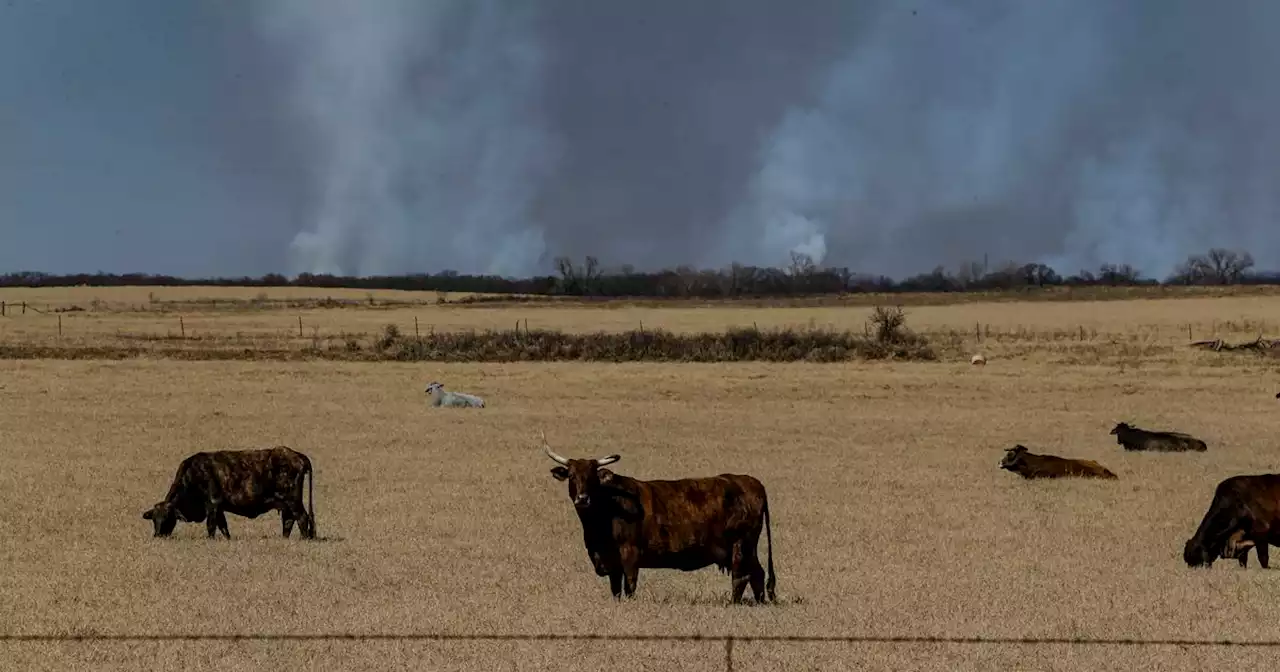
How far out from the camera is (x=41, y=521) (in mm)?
16328

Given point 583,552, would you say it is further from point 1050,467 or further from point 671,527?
point 1050,467

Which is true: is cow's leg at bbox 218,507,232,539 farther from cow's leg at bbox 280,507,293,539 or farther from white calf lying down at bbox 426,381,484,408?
white calf lying down at bbox 426,381,484,408

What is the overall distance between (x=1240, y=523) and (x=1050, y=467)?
7.65 m

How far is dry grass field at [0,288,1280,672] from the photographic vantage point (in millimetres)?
10297

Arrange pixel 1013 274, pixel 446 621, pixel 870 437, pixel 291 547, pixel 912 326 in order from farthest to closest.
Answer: pixel 1013 274
pixel 912 326
pixel 870 437
pixel 291 547
pixel 446 621

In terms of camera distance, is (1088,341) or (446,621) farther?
(1088,341)

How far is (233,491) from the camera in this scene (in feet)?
49.6

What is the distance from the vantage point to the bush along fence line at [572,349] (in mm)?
49938

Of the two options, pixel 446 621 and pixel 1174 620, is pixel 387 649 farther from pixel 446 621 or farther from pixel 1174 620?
pixel 1174 620

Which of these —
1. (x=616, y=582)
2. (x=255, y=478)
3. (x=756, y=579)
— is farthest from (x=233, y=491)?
(x=756, y=579)

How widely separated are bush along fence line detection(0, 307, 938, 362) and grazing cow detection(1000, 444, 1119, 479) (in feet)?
90.7

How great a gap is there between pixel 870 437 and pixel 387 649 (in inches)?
699

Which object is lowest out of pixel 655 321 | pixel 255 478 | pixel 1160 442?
pixel 1160 442

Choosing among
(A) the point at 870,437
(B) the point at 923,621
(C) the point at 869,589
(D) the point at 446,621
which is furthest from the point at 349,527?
(A) the point at 870,437
